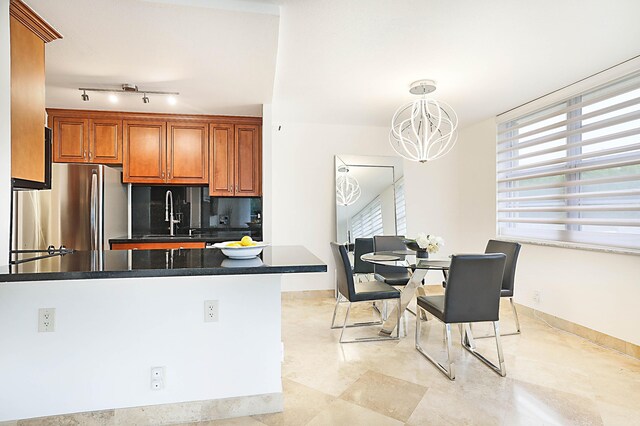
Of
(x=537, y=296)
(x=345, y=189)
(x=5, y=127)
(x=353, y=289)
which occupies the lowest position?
(x=537, y=296)

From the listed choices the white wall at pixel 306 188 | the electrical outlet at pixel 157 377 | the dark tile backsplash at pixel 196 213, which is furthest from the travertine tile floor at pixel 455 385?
the dark tile backsplash at pixel 196 213

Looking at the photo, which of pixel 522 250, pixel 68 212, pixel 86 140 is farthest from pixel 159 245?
pixel 522 250

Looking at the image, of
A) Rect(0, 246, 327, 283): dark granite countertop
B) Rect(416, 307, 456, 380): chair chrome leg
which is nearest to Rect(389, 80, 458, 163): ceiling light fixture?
Rect(416, 307, 456, 380): chair chrome leg

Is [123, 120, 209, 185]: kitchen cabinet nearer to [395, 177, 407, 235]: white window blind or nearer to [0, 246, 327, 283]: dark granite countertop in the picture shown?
[0, 246, 327, 283]: dark granite countertop

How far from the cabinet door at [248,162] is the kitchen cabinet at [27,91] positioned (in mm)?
2274

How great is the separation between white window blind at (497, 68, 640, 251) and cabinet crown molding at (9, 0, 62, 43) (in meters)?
4.24

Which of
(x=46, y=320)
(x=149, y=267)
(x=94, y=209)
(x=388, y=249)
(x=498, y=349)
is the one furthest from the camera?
(x=388, y=249)

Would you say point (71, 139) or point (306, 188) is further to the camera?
point (306, 188)

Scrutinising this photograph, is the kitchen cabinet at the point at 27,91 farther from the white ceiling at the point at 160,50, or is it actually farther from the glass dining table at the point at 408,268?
the glass dining table at the point at 408,268

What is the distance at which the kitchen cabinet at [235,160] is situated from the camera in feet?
14.1

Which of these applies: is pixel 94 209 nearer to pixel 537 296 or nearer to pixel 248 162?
pixel 248 162

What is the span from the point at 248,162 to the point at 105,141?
162cm

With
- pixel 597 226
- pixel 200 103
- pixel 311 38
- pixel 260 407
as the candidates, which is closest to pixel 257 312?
pixel 260 407

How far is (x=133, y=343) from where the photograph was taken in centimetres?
191
